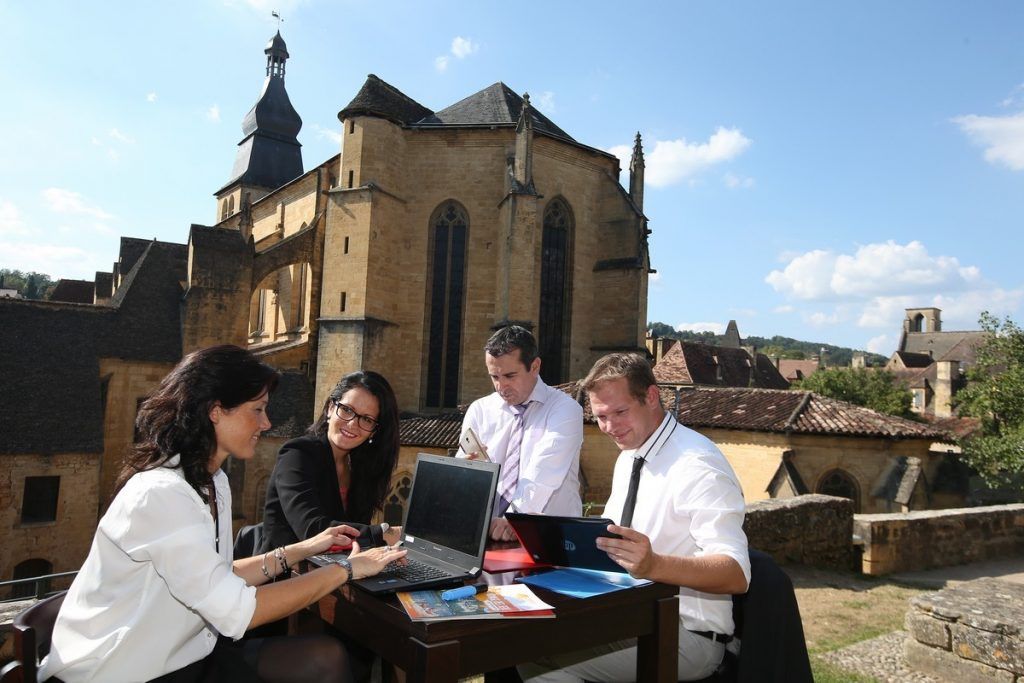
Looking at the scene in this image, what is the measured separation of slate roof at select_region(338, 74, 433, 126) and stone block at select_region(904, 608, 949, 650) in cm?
1812

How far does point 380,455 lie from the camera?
12.5ft

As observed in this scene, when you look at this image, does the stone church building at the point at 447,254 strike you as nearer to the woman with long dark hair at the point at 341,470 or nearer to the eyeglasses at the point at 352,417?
the woman with long dark hair at the point at 341,470

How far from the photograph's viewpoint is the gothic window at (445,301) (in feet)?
66.2

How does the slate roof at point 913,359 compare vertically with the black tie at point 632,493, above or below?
above

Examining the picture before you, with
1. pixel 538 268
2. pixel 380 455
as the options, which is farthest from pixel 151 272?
pixel 380 455

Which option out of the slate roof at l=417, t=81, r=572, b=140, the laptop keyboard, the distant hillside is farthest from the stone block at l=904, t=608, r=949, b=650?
the distant hillside

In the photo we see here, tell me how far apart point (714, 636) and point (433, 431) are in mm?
14466

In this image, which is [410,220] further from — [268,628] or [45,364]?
[268,628]

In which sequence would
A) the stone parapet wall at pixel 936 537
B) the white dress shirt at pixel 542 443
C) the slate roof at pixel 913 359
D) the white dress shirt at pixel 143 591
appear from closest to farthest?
the white dress shirt at pixel 143 591 < the white dress shirt at pixel 542 443 < the stone parapet wall at pixel 936 537 < the slate roof at pixel 913 359

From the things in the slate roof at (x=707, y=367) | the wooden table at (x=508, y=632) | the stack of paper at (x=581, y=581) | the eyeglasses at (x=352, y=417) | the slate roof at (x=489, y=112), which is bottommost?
the wooden table at (x=508, y=632)

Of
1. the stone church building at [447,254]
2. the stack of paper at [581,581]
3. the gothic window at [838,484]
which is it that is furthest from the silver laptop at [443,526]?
the stone church building at [447,254]

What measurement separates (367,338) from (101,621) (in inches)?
662

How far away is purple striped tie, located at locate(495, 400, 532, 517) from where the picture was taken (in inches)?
164

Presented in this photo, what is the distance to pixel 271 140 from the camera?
4072 cm
